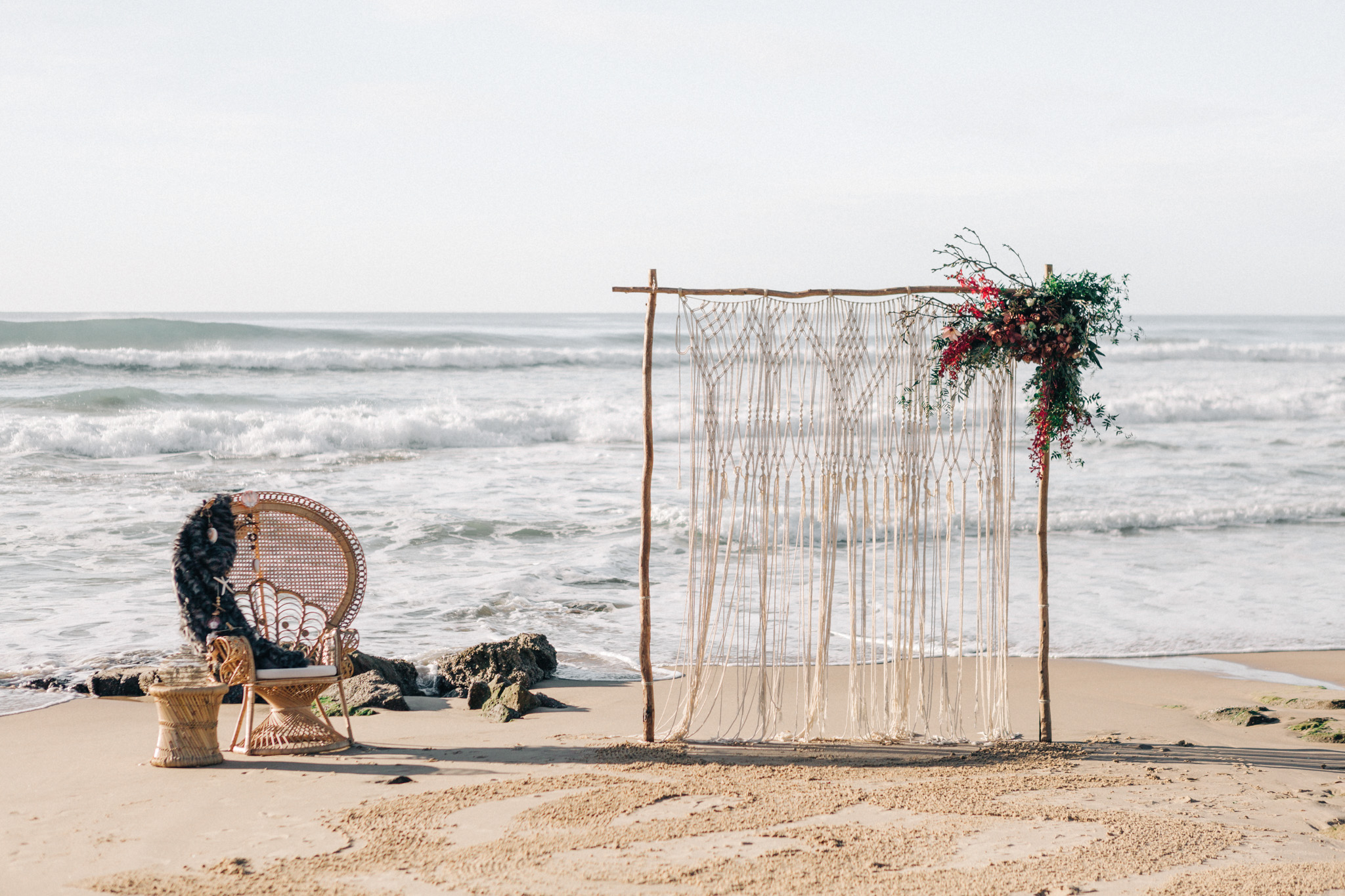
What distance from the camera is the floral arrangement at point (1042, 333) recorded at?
189 inches

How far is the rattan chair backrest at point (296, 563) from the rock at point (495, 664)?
3.37 ft

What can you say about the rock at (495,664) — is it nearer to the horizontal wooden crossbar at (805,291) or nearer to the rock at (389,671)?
the rock at (389,671)

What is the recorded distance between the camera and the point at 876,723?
516 centimetres

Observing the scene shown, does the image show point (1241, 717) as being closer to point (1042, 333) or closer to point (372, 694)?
point (1042, 333)

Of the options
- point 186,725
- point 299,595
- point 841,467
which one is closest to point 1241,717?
point 841,467

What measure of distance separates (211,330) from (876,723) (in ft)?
88.6

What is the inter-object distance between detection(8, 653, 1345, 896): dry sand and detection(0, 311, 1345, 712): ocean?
176 cm

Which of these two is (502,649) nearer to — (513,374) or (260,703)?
(260,703)

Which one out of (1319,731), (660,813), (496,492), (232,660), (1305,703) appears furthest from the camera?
(496,492)

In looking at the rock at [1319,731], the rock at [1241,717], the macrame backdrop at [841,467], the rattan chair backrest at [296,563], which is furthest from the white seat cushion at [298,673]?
the rock at [1319,731]

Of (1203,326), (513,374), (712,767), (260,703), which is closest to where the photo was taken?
(712,767)

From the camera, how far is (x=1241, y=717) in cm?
558

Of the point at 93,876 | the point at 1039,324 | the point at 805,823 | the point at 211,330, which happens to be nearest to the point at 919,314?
the point at 1039,324

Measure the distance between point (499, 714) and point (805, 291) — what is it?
2662 millimetres
